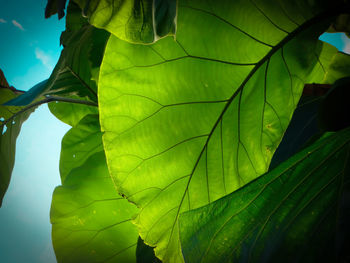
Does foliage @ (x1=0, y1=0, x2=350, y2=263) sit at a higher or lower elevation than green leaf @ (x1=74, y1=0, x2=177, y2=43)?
lower

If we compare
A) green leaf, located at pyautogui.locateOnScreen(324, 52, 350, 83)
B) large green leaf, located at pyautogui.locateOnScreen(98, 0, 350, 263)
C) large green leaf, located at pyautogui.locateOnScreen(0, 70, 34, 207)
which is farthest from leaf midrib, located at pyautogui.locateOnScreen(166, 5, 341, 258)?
large green leaf, located at pyautogui.locateOnScreen(0, 70, 34, 207)

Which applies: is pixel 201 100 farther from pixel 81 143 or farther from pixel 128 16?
pixel 81 143

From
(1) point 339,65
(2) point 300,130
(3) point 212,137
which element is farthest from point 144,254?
(1) point 339,65

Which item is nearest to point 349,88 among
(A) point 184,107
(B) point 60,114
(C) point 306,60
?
(C) point 306,60

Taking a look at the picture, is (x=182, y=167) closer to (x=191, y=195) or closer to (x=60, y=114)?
(x=191, y=195)

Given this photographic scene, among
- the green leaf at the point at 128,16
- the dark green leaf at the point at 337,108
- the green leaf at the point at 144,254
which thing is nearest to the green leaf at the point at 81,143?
the green leaf at the point at 144,254

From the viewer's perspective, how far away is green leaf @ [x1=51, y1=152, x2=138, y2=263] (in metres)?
0.62

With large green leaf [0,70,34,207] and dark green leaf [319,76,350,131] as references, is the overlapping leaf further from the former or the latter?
dark green leaf [319,76,350,131]

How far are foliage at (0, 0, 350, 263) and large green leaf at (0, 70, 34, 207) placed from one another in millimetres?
240

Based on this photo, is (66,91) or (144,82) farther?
(66,91)

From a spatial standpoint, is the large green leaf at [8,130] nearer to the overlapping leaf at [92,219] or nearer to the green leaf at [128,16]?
the overlapping leaf at [92,219]

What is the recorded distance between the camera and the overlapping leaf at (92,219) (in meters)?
0.62

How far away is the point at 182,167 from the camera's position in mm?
482

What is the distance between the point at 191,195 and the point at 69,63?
0.49m
